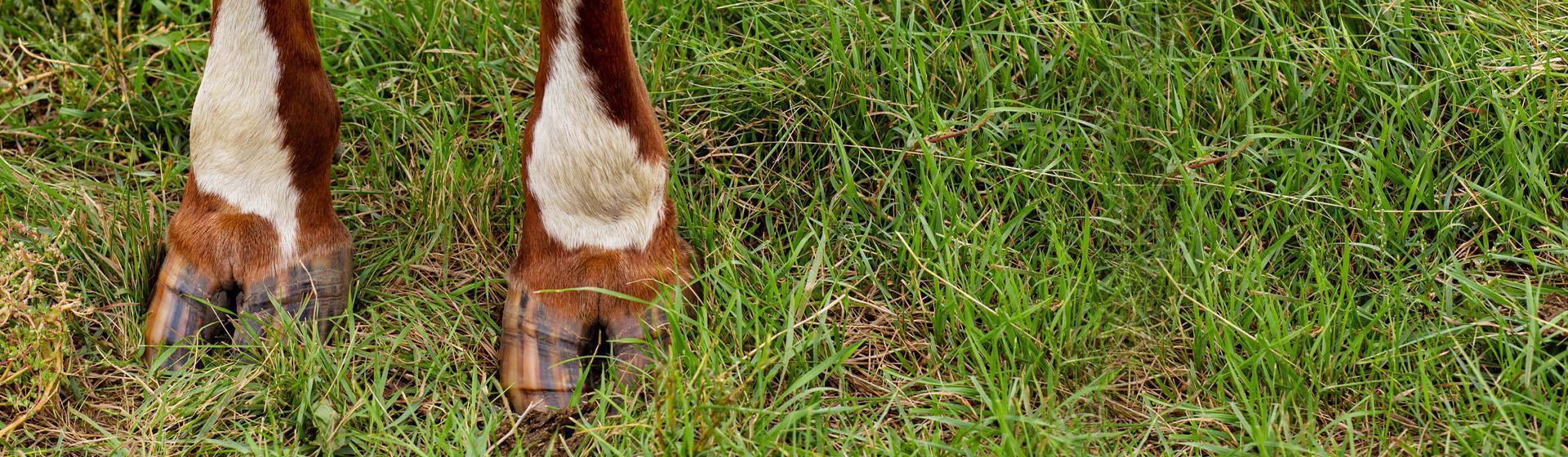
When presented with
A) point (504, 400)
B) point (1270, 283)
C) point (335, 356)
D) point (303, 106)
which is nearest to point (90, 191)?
point (303, 106)

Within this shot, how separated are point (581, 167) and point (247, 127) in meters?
0.65

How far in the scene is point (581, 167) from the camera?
2299mm

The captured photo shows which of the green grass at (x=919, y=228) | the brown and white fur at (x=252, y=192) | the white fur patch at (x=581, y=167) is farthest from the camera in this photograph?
the brown and white fur at (x=252, y=192)

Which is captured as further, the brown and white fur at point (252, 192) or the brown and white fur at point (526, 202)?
the brown and white fur at point (252, 192)

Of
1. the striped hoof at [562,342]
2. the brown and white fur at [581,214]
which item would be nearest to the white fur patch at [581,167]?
the brown and white fur at [581,214]

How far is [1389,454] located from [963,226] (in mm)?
825

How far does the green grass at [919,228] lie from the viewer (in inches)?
86.0

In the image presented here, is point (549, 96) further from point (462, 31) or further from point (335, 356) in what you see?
point (462, 31)

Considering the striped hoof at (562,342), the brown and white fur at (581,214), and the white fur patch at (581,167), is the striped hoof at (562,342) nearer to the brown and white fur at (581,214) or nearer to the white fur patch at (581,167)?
the brown and white fur at (581,214)

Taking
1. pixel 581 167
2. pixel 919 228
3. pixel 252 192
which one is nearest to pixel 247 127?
Answer: pixel 252 192

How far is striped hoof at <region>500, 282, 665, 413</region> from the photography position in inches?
89.8

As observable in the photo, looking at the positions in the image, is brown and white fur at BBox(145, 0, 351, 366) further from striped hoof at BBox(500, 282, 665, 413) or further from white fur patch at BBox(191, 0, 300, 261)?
striped hoof at BBox(500, 282, 665, 413)

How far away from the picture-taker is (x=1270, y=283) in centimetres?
240

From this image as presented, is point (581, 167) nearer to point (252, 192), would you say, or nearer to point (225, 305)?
point (252, 192)
